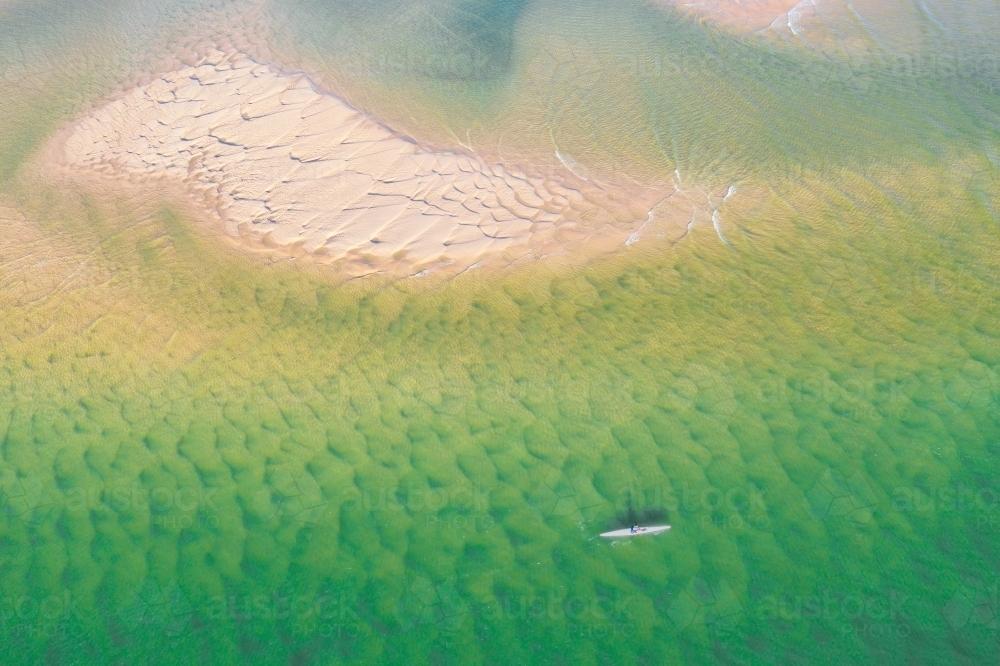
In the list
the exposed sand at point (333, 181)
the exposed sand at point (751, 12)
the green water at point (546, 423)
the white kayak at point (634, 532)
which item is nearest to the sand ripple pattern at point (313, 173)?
the exposed sand at point (333, 181)

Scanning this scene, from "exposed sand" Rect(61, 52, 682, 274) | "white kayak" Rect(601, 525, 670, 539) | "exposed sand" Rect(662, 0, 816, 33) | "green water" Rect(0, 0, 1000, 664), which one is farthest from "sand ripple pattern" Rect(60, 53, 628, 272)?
"exposed sand" Rect(662, 0, 816, 33)

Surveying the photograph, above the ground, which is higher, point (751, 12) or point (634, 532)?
point (751, 12)

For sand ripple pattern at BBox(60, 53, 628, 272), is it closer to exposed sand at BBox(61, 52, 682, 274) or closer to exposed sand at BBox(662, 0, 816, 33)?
exposed sand at BBox(61, 52, 682, 274)

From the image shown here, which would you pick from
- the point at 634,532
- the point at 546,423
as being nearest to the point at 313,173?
the point at 546,423

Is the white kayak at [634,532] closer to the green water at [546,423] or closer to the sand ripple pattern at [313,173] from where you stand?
the green water at [546,423]

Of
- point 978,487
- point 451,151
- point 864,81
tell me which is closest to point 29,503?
point 451,151

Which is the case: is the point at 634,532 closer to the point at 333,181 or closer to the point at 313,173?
the point at 333,181
